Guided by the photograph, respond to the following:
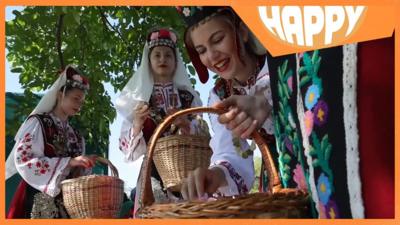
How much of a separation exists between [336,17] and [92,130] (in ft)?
15.3

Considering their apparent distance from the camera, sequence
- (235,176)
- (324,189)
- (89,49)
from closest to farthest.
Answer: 1. (324,189)
2. (235,176)
3. (89,49)

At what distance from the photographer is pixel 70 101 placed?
3.70m

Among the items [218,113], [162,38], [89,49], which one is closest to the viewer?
[218,113]

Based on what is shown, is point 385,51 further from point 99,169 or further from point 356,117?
point 99,169

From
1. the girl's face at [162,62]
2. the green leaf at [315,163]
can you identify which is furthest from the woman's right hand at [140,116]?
the green leaf at [315,163]

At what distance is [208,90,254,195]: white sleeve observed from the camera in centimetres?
151

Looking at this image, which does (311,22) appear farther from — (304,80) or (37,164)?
(37,164)

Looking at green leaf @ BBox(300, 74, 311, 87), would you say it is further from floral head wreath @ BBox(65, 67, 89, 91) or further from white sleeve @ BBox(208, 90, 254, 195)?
floral head wreath @ BBox(65, 67, 89, 91)

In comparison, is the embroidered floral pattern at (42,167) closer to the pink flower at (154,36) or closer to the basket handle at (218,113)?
the pink flower at (154,36)

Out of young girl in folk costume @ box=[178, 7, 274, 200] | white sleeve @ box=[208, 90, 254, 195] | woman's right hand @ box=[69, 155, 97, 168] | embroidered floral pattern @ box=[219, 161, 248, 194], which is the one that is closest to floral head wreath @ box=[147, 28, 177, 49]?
woman's right hand @ box=[69, 155, 97, 168]

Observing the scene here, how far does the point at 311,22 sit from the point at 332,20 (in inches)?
1.9

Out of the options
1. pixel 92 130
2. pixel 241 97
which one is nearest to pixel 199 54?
pixel 241 97

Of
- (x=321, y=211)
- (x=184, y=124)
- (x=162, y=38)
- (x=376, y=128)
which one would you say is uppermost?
(x=162, y=38)

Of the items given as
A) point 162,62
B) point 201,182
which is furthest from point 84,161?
point 201,182
